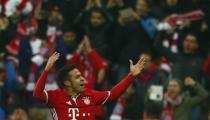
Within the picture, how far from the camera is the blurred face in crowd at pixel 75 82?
993 cm

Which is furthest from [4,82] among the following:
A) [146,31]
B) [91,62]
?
[146,31]

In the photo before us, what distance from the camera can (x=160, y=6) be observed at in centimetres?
1532

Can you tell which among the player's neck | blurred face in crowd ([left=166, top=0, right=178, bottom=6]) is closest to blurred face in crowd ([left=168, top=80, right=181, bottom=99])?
blurred face in crowd ([left=166, top=0, right=178, bottom=6])

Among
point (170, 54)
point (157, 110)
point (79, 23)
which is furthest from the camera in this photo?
point (79, 23)

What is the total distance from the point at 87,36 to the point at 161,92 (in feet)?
7.73

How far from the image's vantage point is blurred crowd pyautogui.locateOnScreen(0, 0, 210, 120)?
45.7ft

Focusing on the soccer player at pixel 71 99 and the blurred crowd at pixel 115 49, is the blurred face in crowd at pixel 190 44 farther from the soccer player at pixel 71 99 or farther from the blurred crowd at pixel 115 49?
the soccer player at pixel 71 99

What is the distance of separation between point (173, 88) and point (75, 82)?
11.9 feet

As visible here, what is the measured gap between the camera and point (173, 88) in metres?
13.2

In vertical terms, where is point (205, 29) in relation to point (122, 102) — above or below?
above

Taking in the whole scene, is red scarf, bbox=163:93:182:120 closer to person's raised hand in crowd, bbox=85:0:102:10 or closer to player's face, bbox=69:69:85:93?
person's raised hand in crowd, bbox=85:0:102:10

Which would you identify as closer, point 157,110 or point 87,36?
point 157,110

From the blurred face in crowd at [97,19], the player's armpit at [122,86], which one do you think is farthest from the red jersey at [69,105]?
the blurred face in crowd at [97,19]

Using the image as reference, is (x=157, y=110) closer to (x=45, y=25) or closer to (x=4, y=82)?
(x=4, y=82)
